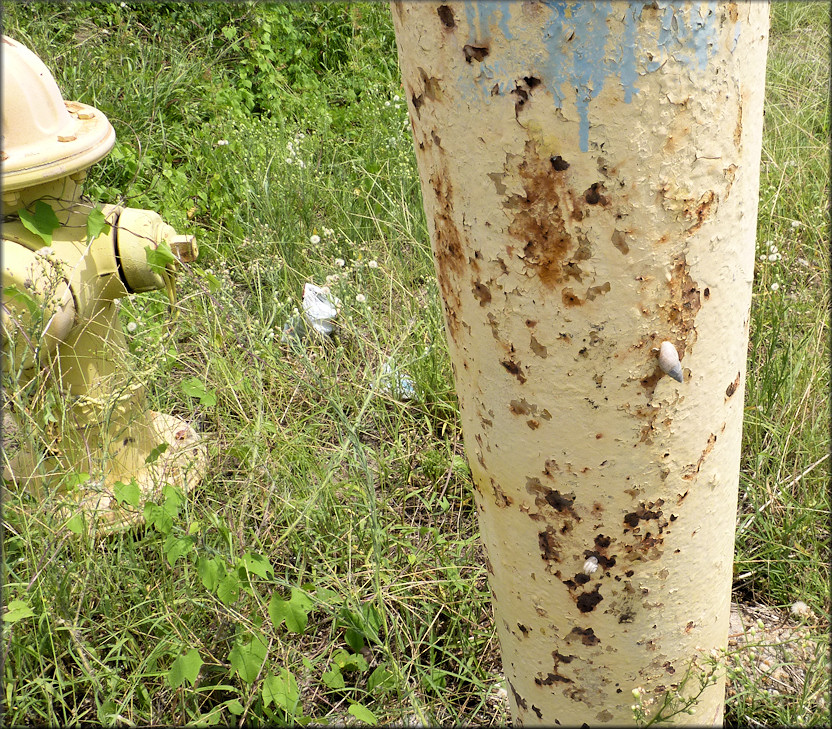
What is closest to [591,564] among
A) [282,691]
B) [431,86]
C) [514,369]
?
[514,369]

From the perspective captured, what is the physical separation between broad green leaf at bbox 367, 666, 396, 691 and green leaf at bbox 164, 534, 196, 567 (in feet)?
1.78

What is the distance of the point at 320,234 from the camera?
354 cm

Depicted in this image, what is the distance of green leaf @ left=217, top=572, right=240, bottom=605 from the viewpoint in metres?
1.66

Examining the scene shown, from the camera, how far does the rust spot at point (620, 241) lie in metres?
0.91

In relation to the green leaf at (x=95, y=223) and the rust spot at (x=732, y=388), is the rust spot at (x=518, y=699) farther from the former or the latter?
the green leaf at (x=95, y=223)

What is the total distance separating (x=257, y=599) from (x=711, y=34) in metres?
1.61

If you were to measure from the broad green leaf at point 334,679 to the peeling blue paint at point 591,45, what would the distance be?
1433 millimetres

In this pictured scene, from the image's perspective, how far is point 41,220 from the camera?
2.01 meters

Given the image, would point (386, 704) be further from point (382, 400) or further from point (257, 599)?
point (382, 400)

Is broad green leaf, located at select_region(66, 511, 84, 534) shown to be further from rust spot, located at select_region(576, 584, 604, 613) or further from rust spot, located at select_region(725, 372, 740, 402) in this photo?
rust spot, located at select_region(725, 372, 740, 402)

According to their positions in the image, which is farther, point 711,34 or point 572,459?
point 572,459

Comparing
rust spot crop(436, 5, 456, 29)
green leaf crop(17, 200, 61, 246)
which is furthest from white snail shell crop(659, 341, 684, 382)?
green leaf crop(17, 200, 61, 246)

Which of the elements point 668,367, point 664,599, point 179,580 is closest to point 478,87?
point 668,367

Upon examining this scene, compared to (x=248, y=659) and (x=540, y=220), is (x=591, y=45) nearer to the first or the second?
(x=540, y=220)
